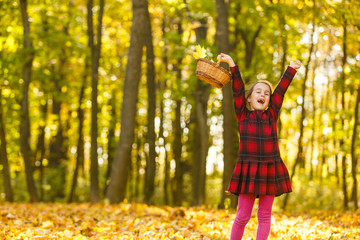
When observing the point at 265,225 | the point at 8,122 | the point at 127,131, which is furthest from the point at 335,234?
the point at 8,122

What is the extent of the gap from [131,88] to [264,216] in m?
7.01

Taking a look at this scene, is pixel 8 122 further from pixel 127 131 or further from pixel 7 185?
pixel 127 131

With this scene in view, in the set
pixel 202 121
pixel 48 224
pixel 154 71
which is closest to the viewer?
pixel 48 224

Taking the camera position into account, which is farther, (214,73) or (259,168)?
(214,73)

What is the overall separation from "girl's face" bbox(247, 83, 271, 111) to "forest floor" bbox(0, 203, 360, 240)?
6.24 ft

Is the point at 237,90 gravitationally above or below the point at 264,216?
above

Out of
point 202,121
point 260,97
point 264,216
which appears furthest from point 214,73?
point 202,121

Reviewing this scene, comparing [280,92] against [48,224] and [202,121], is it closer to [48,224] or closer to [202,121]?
[48,224]

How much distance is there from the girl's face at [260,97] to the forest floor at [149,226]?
6.24 feet

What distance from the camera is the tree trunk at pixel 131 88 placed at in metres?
11.5

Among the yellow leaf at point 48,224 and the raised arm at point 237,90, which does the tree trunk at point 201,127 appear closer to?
the yellow leaf at point 48,224

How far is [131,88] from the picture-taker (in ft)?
37.9

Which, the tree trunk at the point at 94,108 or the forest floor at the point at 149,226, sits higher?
the tree trunk at the point at 94,108

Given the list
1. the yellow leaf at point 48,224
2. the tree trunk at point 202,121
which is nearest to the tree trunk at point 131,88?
the tree trunk at point 202,121
